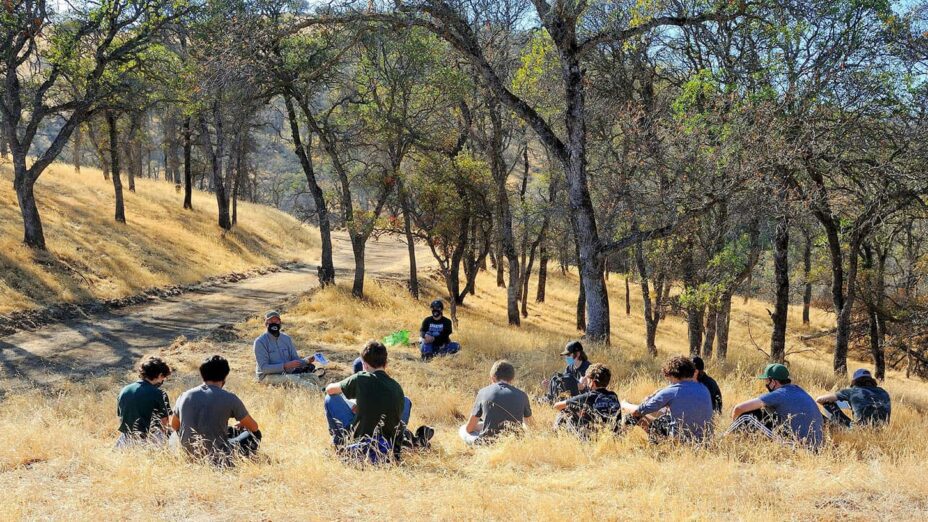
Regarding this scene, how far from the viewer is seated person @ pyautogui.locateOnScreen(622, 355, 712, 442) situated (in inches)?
231

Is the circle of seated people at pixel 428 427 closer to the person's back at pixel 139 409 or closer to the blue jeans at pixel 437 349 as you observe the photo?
the person's back at pixel 139 409

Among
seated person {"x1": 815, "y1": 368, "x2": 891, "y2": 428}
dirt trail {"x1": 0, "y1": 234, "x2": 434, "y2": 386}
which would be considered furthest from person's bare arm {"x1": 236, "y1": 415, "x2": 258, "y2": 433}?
dirt trail {"x1": 0, "y1": 234, "x2": 434, "y2": 386}

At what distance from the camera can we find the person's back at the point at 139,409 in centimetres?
599

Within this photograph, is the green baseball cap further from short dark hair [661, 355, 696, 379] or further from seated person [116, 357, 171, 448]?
seated person [116, 357, 171, 448]

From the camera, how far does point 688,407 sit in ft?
19.4

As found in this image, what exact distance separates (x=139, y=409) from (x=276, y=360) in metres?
3.69

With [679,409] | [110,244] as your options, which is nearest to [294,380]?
[679,409]

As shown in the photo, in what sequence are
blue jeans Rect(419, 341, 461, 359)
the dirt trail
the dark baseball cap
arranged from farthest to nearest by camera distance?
blue jeans Rect(419, 341, 461, 359) → the dirt trail → the dark baseball cap

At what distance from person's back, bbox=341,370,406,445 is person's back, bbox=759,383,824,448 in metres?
3.62

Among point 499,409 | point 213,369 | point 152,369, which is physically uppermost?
point 213,369

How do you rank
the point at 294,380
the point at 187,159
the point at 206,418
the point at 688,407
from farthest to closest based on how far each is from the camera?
the point at 187,159, the point at 294,380, the point at 688,407, the point at 206,418

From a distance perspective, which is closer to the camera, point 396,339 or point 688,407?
point 688,407

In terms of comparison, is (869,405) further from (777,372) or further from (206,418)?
(206,418)

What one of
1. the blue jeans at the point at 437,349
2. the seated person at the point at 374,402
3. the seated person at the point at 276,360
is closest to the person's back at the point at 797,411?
the seated person at the point at 374,402
